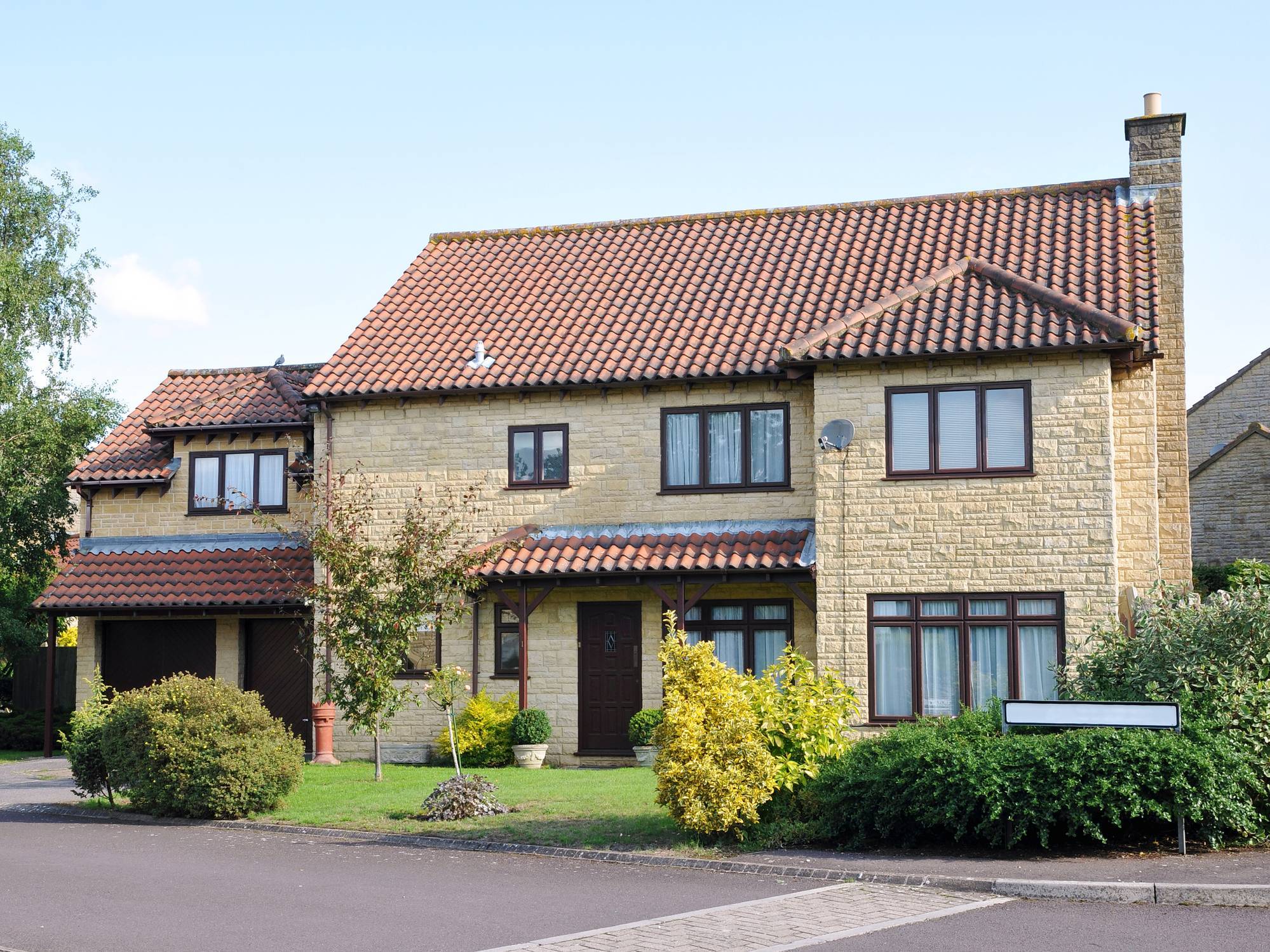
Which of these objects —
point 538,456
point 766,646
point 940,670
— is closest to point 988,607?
point 940,670

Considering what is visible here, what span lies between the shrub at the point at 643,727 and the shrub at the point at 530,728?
1483 mm

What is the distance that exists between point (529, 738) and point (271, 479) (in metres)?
7.75

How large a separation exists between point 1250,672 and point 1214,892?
333 cm

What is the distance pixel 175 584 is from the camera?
80.9 feet

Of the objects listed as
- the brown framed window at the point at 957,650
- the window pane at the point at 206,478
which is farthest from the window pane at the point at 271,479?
the brown framed window at the point at 957,650

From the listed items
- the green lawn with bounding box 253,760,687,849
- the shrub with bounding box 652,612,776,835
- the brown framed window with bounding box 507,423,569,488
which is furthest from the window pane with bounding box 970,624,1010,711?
the brown framed window with bounding box 507,423,569,488

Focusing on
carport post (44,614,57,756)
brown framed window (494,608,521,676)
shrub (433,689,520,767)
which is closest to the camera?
shrub (433,689,520,767)

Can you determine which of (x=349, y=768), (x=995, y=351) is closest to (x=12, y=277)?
(x=349, y=768)

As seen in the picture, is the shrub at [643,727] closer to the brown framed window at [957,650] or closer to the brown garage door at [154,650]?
the brown framed window at [957,650]

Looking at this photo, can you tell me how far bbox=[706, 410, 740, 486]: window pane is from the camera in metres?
22.2

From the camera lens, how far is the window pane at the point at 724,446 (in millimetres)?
22219

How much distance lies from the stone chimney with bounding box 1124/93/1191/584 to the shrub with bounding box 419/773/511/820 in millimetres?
10731

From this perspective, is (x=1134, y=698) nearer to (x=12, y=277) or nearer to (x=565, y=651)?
(x=565, y=651)

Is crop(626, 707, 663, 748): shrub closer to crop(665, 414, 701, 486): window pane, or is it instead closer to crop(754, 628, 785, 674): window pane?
crop(754, 628, 785, 674): window pane
